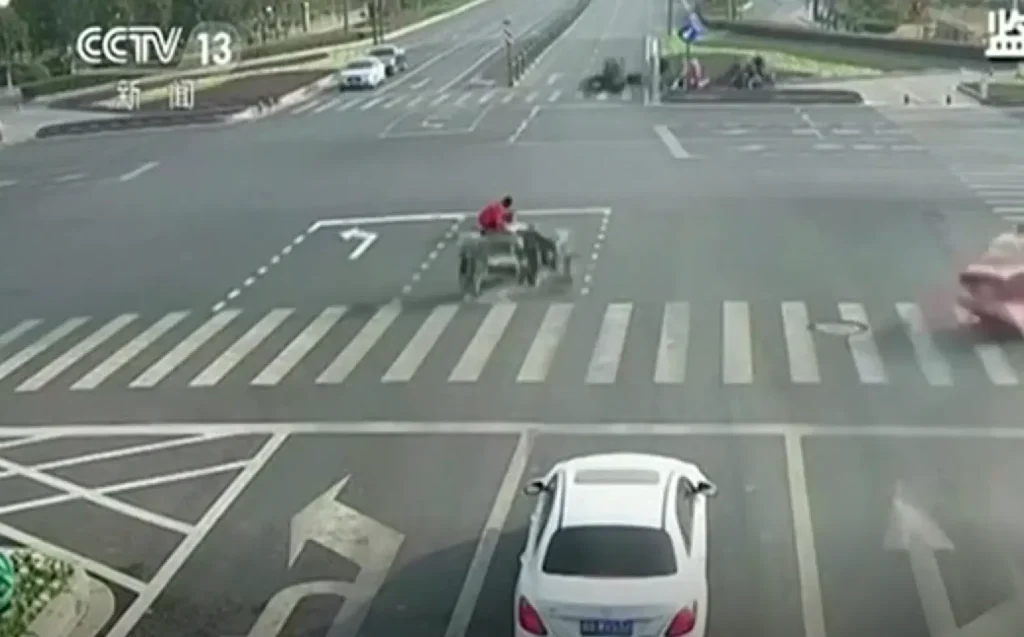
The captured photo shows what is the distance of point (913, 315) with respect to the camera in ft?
76.3

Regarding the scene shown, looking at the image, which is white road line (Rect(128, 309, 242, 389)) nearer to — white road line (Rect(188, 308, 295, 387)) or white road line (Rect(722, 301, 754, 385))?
white road line (Rect(188, 308, 295, 387))

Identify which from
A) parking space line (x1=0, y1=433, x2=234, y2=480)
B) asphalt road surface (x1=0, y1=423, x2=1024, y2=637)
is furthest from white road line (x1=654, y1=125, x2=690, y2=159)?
parking space line (x1=0, y1=433, x2=234, y2=480)

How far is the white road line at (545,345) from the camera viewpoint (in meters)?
20.7

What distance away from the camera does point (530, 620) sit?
11.8 meters

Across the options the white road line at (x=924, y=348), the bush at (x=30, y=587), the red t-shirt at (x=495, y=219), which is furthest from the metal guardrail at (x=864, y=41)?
the bush at (x=30, y=587)

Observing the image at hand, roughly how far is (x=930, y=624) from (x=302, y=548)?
522cm

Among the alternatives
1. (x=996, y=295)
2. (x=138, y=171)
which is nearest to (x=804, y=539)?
(x=996, y=295)

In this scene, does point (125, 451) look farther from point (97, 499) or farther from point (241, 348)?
point (241, 348)

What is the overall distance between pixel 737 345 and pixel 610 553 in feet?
32.6

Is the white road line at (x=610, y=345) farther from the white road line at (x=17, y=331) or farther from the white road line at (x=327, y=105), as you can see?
the white road line at (x=327, y=105)

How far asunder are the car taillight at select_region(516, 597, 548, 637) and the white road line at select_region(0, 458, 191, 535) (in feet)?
15.2

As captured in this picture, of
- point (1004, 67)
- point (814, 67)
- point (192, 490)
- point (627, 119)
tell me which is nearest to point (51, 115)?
point (627, 119)

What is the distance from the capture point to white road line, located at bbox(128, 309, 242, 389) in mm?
21172

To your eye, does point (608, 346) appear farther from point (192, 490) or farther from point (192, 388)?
point (192, 490)
